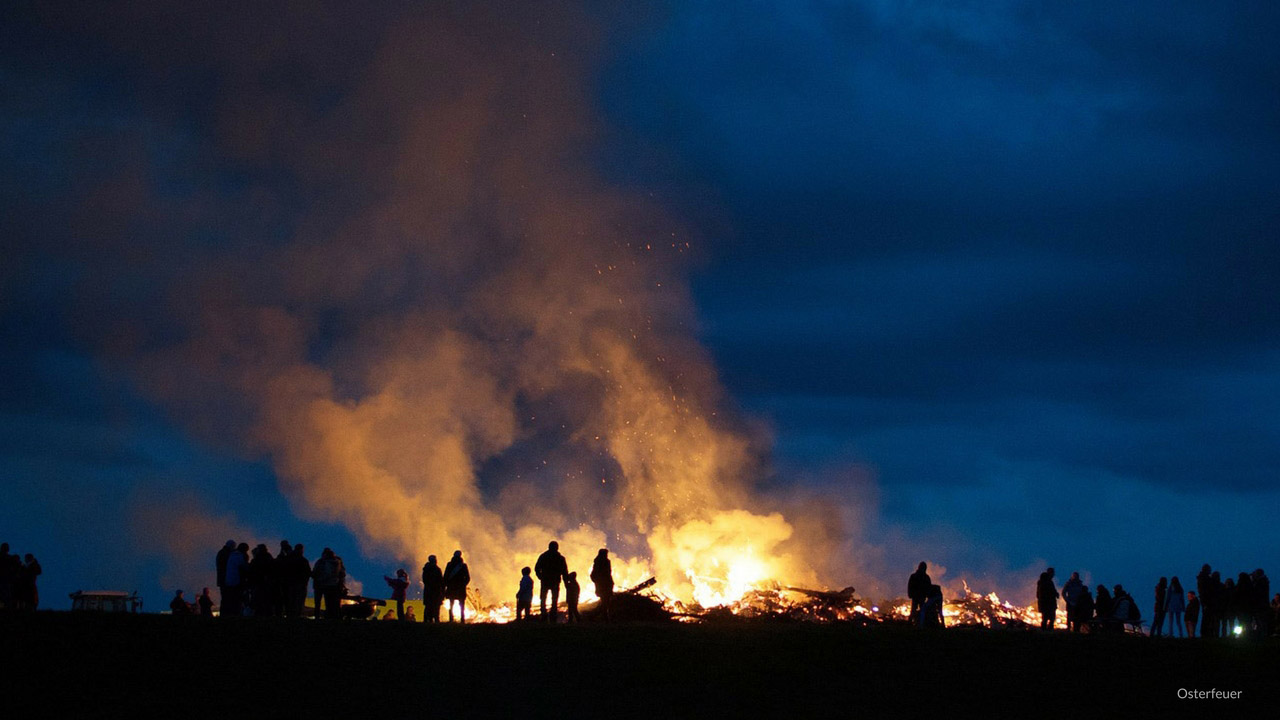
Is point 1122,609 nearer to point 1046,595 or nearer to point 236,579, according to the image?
point 1046,595

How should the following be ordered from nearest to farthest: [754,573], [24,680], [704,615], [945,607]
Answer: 1. [24,680]
2. [704,615]
3. [945,607]
4. [754,573]

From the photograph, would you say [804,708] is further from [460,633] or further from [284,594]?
[284,594]

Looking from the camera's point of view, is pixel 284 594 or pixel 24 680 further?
pixel 284 594

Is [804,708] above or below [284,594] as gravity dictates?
below

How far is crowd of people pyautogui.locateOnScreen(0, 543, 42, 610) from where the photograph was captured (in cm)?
3120

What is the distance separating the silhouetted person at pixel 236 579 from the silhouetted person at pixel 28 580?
4.61m

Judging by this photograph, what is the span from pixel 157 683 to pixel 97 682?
911mm

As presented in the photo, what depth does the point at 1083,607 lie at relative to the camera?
3538 cm

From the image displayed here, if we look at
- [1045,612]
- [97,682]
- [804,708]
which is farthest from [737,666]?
[1045,612]

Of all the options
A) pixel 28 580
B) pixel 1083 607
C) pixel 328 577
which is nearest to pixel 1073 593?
pixel 1083 607

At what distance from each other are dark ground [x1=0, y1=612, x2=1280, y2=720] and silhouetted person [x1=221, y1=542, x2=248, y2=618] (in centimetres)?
415

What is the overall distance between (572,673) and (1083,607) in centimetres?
1759

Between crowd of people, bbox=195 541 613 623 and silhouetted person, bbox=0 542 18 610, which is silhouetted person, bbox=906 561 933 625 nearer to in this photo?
crowd of people, bbox=195 541 613 623

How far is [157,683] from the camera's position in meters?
21.7
